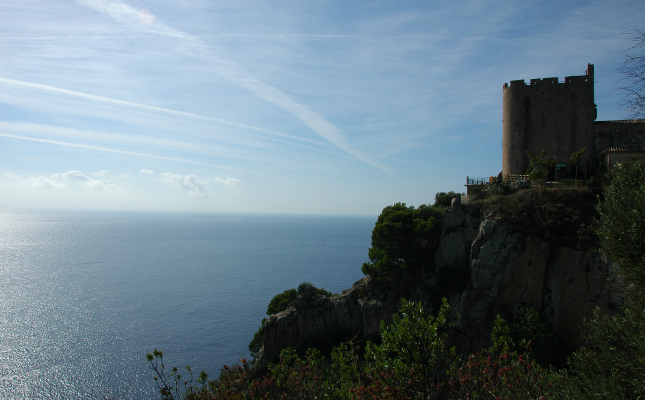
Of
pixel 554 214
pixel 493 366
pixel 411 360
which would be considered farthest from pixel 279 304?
pixel 411 360

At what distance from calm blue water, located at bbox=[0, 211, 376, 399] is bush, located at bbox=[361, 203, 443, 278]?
28.1 meters

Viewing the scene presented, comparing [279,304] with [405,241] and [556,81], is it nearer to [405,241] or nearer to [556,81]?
[405,241]

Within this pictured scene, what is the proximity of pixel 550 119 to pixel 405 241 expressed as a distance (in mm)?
16542

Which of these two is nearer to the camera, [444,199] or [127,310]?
[444,199]

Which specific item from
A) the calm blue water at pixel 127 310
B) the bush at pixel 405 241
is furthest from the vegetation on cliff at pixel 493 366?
the calm blue water at pixel 127 310

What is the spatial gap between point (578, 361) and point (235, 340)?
50.7 m

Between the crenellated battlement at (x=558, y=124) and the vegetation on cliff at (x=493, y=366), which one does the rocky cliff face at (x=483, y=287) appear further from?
the vegetation on cliff at (x=493, y=366)

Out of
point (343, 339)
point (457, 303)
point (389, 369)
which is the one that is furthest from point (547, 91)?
point (389, 369)

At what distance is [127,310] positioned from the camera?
6938cm

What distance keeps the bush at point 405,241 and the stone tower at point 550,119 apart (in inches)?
364

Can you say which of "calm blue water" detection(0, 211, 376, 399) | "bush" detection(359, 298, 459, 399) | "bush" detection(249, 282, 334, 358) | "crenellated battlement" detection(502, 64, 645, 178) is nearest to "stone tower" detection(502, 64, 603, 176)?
"crenellated battlement" detection(502, 64, 645, 178)

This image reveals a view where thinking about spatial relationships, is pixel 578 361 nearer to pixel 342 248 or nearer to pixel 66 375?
pixel 66 375

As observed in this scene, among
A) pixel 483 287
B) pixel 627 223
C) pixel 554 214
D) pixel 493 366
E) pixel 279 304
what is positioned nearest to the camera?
pixel 493 366

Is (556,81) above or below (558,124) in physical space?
above
